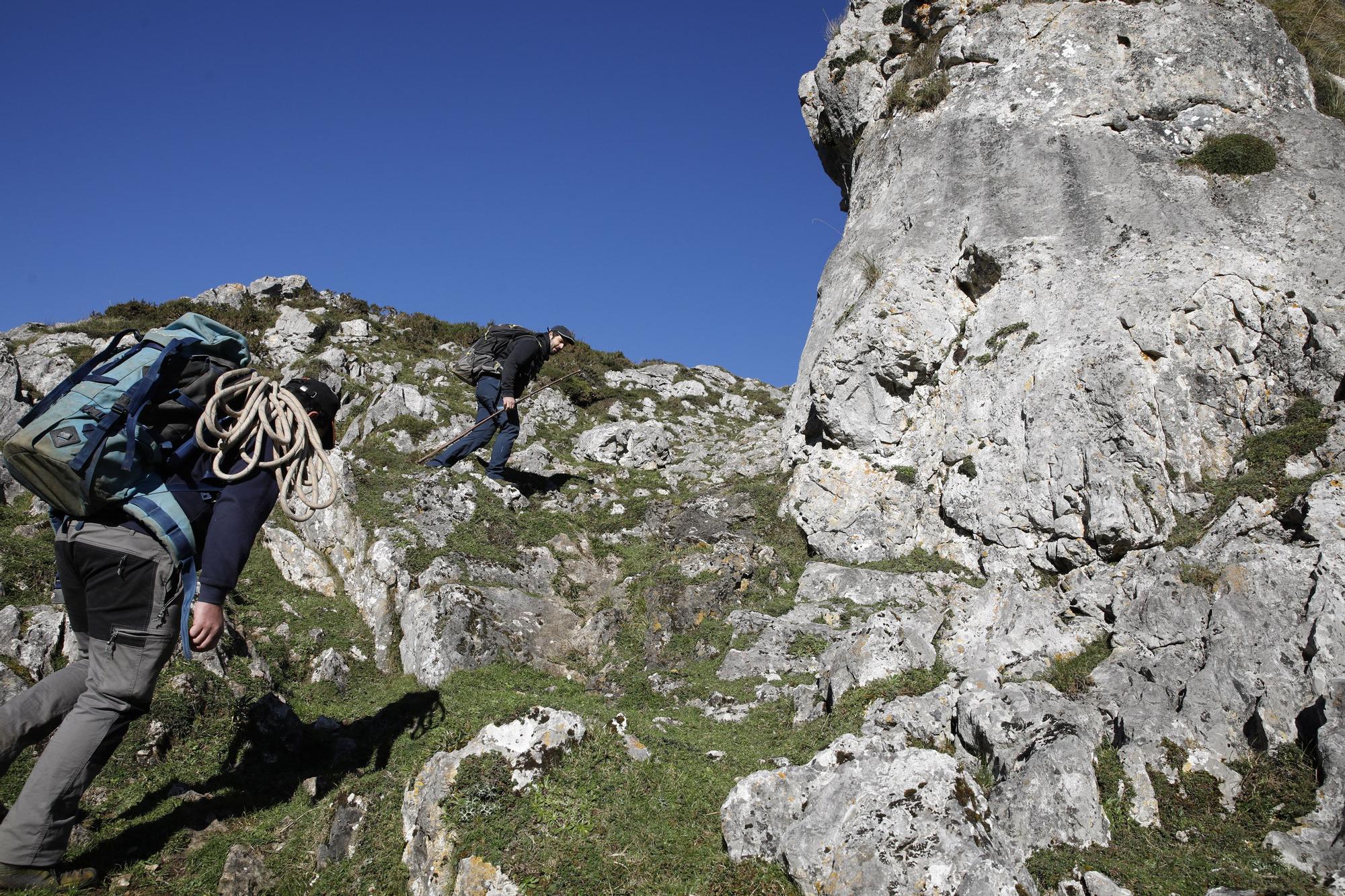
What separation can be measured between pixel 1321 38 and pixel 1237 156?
5159mm

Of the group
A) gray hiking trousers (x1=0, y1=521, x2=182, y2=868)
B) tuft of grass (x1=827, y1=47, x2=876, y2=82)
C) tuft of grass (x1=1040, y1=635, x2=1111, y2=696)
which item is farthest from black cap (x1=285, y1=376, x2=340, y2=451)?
tuft of grass (x1=827, y1=47, x2=876, y2=82)

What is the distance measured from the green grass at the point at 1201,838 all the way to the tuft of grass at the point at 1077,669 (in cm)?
156

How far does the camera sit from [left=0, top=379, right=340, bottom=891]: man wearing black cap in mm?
5406

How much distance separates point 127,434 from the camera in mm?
5883

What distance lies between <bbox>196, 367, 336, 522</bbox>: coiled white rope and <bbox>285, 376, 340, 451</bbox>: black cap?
0.67 ft

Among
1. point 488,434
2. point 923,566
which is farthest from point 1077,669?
point 488,434

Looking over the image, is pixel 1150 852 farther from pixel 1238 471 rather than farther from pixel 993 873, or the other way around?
pixel 1238 471

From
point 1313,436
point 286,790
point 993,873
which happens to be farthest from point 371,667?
point 1313,436

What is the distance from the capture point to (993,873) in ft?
19.1

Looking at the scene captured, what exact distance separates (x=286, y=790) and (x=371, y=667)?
3279mm

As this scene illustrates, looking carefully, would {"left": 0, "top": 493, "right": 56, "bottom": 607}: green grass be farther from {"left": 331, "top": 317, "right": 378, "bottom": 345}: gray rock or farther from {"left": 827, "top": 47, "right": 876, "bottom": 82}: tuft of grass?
{"left": 827, "top": 47, "right": 876, "bottom": 82}: tuft of grass

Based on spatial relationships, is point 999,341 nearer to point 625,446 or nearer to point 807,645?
point 807,645

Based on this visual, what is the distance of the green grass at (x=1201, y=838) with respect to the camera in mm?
6316

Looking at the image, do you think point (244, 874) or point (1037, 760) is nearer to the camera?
point (244, 874)
